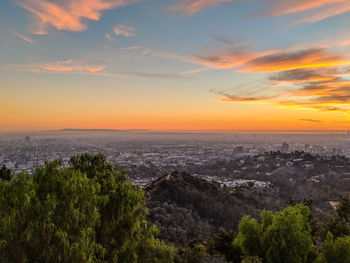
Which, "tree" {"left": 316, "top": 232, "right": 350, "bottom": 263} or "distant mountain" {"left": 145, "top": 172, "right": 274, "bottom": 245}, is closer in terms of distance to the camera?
"tree" {"left": 316, "top": 232, "right": 350, "bottom": 263}

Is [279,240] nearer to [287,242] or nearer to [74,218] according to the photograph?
[287,242]

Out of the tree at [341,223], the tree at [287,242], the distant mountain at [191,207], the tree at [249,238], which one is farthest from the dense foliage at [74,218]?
the distant mountain at [191,207]

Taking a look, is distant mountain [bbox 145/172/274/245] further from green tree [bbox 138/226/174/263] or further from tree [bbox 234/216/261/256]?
green tree [bbox 138/226/174/263]

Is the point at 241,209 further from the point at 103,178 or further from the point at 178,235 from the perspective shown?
the point at 103,178

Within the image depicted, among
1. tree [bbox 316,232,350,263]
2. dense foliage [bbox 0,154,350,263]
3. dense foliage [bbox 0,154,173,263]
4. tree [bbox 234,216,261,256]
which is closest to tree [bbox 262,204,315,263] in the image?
dense foliage [bbox 0,154,350,263]

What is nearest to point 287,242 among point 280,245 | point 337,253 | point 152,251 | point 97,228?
point 280,245

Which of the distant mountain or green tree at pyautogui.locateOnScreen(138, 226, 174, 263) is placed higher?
green tree at pyautogui.locateOnScreen(138, 226, 174, 263)
